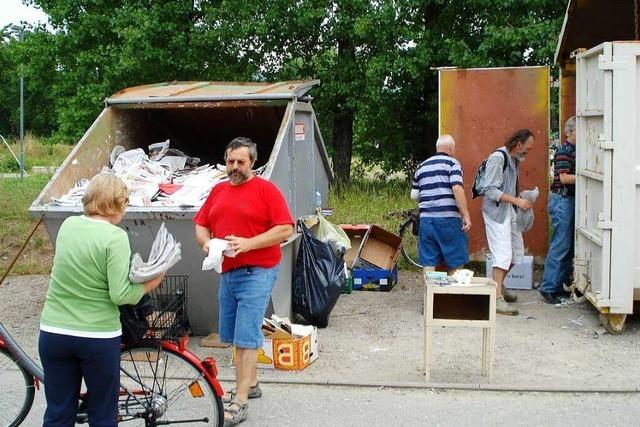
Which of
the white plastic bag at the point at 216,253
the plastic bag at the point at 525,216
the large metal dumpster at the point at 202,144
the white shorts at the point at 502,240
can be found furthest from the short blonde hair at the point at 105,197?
the plastic bag at the point at 525,216

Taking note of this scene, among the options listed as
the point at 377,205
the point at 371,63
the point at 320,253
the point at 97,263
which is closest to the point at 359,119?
the point at 371,63

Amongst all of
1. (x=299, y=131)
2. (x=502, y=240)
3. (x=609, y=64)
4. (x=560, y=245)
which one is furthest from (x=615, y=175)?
(x=299, y=131)

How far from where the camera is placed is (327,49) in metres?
13.7

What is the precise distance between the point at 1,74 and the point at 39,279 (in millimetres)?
43024

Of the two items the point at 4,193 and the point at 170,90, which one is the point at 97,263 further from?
the point at 4,193

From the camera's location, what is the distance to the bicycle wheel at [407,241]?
29.0 feet

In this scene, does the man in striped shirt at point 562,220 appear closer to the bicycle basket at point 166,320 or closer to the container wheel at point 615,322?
the container wheel at point 615,322

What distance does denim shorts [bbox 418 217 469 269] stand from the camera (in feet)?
22.7

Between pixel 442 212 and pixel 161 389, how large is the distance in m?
3.58

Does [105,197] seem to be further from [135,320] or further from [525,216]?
[525,216]

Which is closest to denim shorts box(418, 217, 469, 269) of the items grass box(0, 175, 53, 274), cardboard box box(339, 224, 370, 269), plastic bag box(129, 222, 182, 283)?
cardboard box box(339, 224, 370, 269)

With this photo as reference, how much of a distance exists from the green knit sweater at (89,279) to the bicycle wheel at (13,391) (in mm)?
962

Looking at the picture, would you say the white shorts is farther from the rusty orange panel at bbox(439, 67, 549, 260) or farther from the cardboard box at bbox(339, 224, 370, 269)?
the cardboard box at bbox(339, 224, 370, 269)

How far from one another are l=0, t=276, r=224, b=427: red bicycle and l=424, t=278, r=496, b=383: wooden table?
159cm
